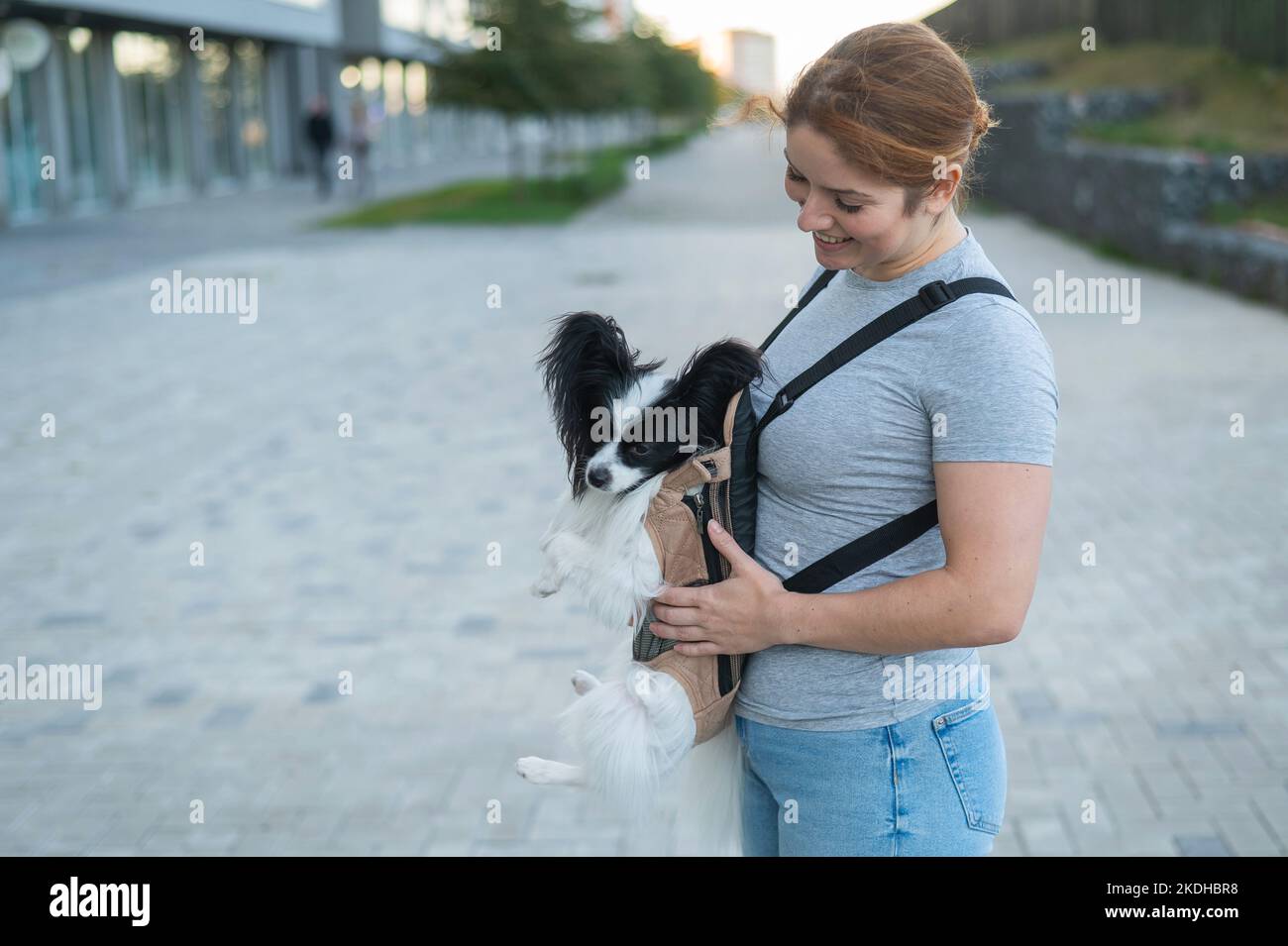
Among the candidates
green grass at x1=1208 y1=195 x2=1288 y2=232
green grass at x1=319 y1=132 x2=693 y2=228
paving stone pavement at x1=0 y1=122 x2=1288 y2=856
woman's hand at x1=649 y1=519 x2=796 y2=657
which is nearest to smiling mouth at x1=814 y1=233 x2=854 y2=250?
woman's hand at x1=649 y1=519 x2=796 y2=657

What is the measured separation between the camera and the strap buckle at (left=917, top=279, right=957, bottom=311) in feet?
6.30

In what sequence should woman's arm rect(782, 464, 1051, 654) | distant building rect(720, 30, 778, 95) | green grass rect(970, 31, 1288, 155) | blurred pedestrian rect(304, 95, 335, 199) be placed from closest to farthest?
woman's arm rect(782, 464, 1051, 654) → distant building rect(720, 30, 778, 95) → green grass rect(970, 31, 1288, 155) → blurred pedestrian rect(304, 95, 335, 199)

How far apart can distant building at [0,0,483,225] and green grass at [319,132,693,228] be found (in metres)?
2.83

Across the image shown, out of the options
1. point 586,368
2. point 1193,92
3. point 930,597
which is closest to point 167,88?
point 1193,92

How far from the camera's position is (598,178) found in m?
36.2

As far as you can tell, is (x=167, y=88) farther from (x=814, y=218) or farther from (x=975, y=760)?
(x=975, y=760)

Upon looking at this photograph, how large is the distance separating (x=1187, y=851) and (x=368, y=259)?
1907 centimetres

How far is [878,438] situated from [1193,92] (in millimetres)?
24517

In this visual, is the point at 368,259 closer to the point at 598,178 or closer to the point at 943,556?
the point at 598,178

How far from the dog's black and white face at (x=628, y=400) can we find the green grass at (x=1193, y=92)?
1562 centimetres

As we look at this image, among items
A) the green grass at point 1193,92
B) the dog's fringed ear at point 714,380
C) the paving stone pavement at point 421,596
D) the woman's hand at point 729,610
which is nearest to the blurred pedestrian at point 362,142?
the green grass at point 1193,92

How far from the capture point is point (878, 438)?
1.95 m

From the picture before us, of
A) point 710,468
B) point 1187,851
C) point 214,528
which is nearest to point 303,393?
point 214,528

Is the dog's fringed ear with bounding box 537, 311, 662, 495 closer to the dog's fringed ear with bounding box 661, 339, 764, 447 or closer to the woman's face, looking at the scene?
the dog's fringed ear with bounding box 661, 339, 764, 447
